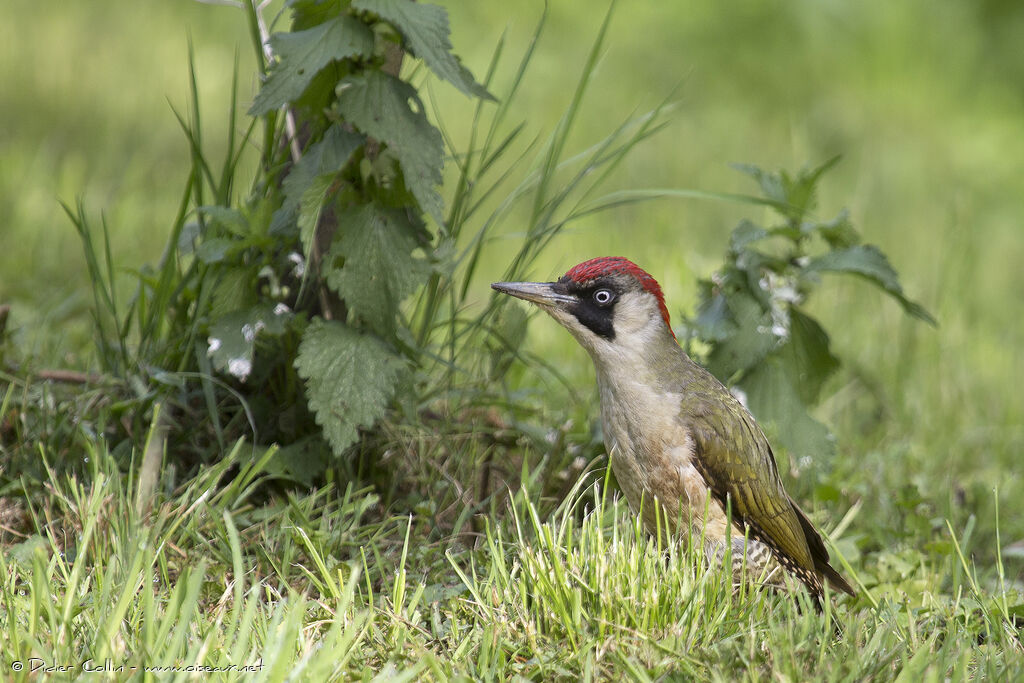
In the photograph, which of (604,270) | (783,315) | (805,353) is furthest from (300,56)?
(805,353)

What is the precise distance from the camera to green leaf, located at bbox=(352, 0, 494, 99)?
9.20 feet

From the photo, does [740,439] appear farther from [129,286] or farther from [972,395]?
[129,286]

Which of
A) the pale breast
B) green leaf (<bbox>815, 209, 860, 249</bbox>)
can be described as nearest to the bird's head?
the pale breast

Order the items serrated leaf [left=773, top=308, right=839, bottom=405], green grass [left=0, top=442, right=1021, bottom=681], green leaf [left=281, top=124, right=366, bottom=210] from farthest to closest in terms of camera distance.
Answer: serrated leaf [left=773, top=308, right=839, bottom=405] → green leaf [left=281, top=124, right=366, bottom=210] → green grass [left=0, top=442, right=1021, bottom=681]

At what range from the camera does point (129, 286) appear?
5.05 meters

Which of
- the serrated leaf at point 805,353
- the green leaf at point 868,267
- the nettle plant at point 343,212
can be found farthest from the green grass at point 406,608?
the green leaf at point 868,267

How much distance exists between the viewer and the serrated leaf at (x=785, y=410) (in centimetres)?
364

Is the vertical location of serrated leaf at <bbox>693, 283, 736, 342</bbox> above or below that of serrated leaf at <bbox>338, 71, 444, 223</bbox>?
below

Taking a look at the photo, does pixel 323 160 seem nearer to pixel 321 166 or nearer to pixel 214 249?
pixel 321 166

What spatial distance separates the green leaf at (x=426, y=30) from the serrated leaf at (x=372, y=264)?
0.46 metres

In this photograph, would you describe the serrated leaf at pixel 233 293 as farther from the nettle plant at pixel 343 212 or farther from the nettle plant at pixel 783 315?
the nettle plant at pixel 783 315

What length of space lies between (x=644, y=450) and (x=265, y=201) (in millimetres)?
1279

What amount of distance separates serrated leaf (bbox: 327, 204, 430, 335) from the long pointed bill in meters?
0.25

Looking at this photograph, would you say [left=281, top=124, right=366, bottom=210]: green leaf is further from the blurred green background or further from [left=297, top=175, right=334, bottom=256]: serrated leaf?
the blurred green background
